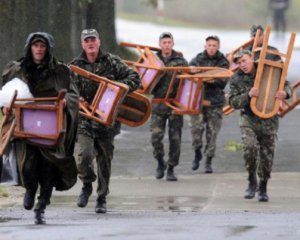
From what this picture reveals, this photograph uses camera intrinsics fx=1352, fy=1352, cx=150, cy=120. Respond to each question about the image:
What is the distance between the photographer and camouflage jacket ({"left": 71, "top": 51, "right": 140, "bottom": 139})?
44.9 ft

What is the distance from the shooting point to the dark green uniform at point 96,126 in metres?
13.7


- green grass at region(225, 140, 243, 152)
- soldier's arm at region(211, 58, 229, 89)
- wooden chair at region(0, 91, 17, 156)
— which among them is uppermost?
soldier's arm at region(211, 58, 229, 89)

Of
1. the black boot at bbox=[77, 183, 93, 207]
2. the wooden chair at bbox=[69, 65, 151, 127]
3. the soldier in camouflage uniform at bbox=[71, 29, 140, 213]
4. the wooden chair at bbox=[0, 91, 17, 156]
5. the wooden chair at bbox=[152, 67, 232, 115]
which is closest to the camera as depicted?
the wooden chair at bbox=[0, 91, 17, 156]

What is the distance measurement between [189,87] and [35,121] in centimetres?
517

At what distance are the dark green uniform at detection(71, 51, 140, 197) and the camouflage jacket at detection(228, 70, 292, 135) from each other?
141 centimetres

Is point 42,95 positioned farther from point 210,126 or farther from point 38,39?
point 210,126

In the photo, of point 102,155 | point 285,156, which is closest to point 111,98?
point 102,155

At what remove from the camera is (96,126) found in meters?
13.7

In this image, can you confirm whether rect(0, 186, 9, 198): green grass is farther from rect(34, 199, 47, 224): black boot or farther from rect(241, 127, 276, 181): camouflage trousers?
rect(34, 199, 47, 224): black boot

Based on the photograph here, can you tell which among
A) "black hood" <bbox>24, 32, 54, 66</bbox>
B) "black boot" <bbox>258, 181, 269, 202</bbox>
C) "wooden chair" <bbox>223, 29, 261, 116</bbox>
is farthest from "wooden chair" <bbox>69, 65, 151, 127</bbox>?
"wooden chair" <bbox>223, 29, 261, 116</bbox>

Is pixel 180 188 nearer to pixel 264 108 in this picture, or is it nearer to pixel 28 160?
pixel 264 108

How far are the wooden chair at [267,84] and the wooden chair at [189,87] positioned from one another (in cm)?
220

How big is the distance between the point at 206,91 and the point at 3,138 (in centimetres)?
635

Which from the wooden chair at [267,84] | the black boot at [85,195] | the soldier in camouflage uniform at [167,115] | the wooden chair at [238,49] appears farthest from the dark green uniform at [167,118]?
the black boot at [85,195]
